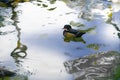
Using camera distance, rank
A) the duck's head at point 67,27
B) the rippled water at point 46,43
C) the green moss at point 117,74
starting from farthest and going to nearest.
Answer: the duck's head at point 67,27 → the rippled water at point 46,43 → the green moss at point 117,74

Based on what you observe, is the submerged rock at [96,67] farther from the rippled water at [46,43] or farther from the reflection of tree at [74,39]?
the reflection of tree at [74,39]

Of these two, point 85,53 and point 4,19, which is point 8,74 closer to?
point 85,53

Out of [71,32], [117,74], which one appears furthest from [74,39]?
[117,74]

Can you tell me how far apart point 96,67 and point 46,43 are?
7.12 feet

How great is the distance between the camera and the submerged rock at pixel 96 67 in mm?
8656

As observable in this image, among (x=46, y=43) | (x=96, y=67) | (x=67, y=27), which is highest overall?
(x=67, y=27)

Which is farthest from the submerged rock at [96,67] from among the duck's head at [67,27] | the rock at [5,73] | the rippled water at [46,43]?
the duck's head at [67,27]

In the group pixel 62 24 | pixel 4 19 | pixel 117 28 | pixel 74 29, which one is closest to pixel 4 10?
pixel 4 19

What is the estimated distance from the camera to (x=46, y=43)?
35.2ft

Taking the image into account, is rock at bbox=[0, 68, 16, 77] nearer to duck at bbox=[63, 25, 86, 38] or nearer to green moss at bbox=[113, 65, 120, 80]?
green moss at bbox=[113, 65, 120, 80]

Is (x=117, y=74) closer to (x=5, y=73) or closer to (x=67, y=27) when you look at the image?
(x=5, y=73)

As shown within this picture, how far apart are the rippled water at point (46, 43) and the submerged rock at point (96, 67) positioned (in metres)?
0.25

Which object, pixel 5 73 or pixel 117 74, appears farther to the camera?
pixel 5 73

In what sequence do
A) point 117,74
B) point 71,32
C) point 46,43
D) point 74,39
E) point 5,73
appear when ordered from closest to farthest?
point 117,74, point 5,73, point 46,43, point 74,39, point 71,32
